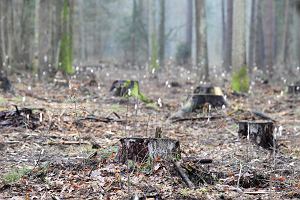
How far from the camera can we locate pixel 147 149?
6.33 metres

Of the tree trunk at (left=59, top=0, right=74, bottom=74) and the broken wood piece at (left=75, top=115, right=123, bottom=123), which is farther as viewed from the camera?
the tree trunk at (left=59, top=0, right=74, bottom=74)

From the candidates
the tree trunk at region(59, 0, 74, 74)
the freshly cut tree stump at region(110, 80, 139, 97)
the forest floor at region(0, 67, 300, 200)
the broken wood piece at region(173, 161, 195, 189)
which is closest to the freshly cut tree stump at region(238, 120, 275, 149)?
the forest floor at region(0, 67, 300, 200)

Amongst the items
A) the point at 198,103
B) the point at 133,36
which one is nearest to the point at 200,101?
the point at 198,103

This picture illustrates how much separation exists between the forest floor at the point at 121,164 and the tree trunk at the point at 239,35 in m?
4.10

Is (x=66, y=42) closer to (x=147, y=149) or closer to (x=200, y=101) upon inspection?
(x=200, y=101)

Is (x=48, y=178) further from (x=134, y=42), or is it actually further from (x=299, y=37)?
(x=134, y=42)

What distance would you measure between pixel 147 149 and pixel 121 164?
0.37 meters

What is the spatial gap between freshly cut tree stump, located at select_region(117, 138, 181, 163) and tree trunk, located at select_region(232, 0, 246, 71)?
36.0ft

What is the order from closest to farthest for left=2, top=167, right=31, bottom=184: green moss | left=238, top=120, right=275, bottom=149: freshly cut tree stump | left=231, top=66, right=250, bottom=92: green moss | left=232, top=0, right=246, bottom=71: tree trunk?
left=2, top=167, right=31, bottom=184: green moss → left=238, top=120, right=275, bottom=149: freshly cut tree stump → left=232, top=0, right=246, bottom=71: tree trunk → left=231, top=66, right=250, bottom=92: green moss

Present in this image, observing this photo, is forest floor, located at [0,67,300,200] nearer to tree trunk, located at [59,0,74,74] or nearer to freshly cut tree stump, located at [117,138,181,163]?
freshly cut tree stump, located at [117,138,181,163]

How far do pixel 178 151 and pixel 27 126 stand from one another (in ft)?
12.0

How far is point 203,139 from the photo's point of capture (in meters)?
9.17

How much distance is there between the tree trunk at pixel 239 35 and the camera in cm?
1658

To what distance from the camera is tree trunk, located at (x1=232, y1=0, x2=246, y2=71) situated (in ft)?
54.4
